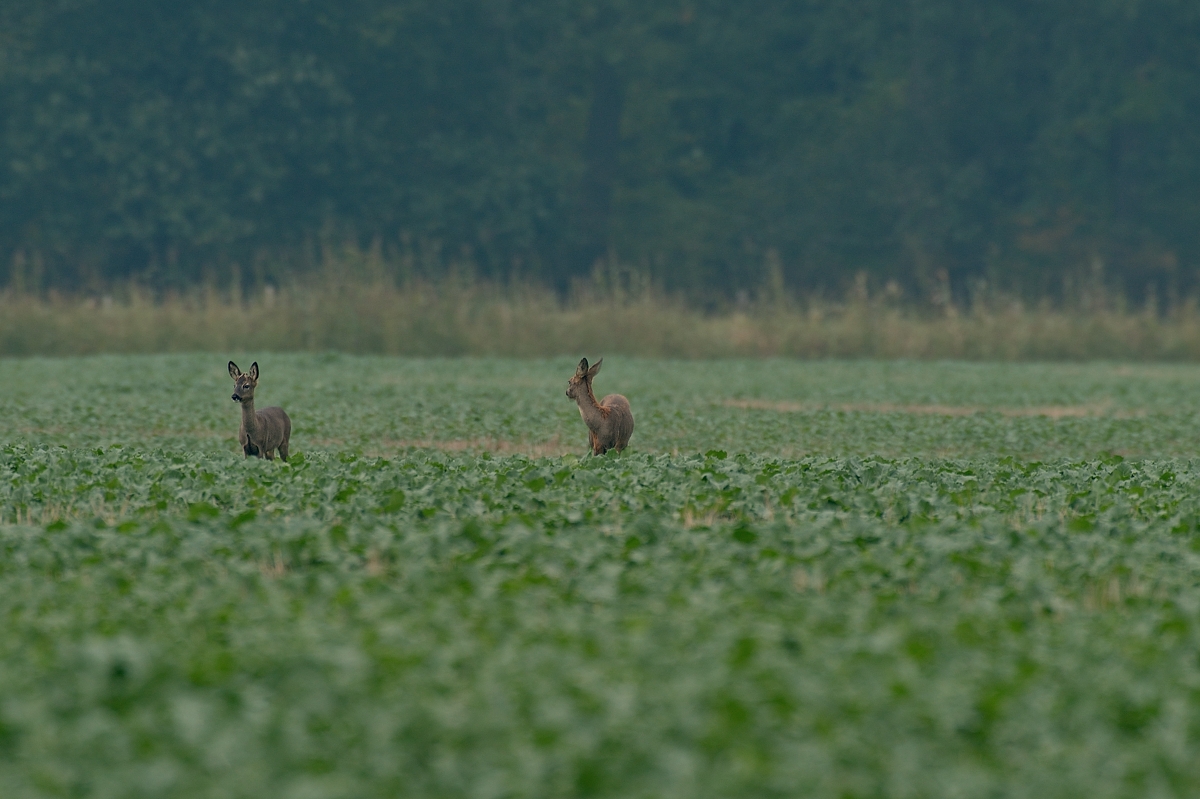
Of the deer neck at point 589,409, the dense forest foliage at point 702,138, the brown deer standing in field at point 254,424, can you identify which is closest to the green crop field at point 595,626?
the brown deer standing in field at point 254,424

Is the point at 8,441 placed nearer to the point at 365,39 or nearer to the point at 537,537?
the point at 537,537

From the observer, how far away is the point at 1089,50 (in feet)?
179

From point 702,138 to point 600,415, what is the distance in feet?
131

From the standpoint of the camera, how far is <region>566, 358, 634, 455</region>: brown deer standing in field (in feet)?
52.0

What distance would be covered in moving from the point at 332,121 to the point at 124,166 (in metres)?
5.59

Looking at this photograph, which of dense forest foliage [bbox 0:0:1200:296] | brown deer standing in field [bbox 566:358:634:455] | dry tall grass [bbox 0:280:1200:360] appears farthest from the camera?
dense forest foliage [bbox 0:0:1200:296]

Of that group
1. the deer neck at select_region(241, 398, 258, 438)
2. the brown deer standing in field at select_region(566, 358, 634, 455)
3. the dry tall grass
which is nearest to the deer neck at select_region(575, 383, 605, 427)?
the brown deer standing in field at select_region(566, 358, 634, 455)

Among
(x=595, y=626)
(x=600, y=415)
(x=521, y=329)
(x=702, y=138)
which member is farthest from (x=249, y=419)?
(x=702, y=138)

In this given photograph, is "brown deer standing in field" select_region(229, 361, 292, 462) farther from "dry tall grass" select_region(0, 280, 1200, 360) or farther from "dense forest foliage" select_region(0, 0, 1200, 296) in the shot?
"dense forest foliage" select_region(0, 0, 1200, 296)

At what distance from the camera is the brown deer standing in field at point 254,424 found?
1519cm

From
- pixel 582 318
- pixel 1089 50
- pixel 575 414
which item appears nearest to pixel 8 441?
pixel 575 414

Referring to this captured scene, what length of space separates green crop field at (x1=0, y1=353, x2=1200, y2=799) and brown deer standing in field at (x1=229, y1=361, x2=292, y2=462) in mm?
435

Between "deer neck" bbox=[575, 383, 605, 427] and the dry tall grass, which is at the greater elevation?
the dry tall grass

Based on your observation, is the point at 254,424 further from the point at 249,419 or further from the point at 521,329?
the point at 521,329
